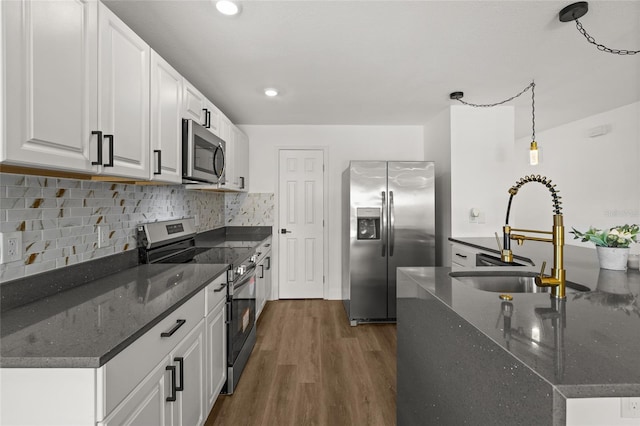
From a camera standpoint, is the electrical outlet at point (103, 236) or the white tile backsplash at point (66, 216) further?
the electrical outlet at point (103, 236)

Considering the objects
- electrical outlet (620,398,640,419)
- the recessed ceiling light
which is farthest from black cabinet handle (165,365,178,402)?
the recessed ceiling light

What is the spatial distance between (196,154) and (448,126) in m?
2.73

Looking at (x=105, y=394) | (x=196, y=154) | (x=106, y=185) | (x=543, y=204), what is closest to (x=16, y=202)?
(x=106, y=185)

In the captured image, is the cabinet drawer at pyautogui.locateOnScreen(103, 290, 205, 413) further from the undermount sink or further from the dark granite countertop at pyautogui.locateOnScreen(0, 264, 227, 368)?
the undermount sink

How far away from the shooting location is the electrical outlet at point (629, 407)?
0.61 metres

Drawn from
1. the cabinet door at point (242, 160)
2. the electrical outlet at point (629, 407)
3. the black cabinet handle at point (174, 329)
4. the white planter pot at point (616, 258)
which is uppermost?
the cabinet door at point (242, 160)

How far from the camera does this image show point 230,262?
6.88ft

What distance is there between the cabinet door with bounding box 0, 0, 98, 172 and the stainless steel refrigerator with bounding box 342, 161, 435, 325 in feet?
8.21

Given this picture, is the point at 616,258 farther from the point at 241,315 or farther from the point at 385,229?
the point at 241,315

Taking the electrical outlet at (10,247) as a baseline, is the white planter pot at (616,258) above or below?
below

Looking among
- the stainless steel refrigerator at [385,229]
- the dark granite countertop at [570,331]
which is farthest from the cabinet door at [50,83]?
the stainless steel refrigerator at [385,229]

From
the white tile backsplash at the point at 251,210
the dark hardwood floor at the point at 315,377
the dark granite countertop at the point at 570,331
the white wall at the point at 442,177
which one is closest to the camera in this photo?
the dark granite countertop at the point at 570,331

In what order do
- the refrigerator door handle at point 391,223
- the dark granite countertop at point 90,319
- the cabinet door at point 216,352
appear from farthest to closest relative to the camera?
the refrigerator door handle at point 391,223, the cabinet door at point 216,352, the dark granite countertop at point 90,319

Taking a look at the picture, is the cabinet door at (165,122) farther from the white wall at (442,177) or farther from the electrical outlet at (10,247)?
the white wall at (442,177)
